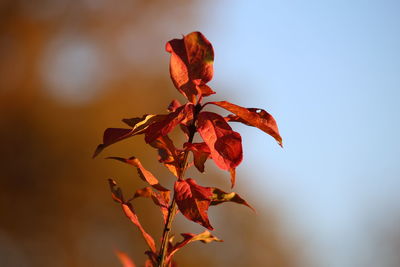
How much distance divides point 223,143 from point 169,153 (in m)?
0.14

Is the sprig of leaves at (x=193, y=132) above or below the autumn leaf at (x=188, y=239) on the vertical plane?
above

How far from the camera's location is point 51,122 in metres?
6.02

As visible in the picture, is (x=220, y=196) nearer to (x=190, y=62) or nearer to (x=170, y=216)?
(x=170, y=216)

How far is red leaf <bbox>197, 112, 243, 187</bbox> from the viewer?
597mm

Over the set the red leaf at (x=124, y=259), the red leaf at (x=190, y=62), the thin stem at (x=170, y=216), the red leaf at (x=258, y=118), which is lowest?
the red leaf at (x=124, y=259)

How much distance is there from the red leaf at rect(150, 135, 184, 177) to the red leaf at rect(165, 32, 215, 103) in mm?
74

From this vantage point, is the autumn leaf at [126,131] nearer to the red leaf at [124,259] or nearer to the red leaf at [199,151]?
the red leaf at [199,151]

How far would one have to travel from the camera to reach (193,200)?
60 cm

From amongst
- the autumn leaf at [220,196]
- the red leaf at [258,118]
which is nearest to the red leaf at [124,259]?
the autumn leaf at [220,196]

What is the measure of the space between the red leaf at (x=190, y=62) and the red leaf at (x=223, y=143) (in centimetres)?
6

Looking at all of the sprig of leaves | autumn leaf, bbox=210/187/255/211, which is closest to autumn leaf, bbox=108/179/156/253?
the sprig of leaves

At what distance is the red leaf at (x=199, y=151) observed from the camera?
63 centimetres

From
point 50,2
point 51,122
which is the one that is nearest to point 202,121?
point 51,122

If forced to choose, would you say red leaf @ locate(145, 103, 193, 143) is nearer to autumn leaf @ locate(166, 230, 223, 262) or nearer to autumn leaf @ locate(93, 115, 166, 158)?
autumn leaf @ locate(93, 115, 166, 158)
